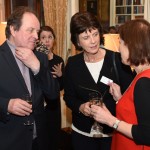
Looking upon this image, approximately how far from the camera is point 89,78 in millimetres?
2348

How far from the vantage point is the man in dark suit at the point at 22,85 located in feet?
6.32

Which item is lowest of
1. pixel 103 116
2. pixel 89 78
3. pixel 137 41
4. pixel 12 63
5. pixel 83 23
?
pixel 103 116

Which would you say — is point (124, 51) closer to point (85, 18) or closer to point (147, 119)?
point (147, 119)

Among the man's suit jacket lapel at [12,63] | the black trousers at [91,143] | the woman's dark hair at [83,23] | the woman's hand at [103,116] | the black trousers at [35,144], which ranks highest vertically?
the woman's dark hair at [83,23]

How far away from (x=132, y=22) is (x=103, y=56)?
790 mm

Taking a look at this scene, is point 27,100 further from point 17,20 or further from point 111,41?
point 111,41

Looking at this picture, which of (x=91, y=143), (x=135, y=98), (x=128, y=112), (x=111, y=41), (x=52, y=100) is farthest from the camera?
(x=111, y=41)

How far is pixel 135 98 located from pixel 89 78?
0.84 meters

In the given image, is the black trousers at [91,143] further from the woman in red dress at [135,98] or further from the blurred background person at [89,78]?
the woman in red dress at [135,98]

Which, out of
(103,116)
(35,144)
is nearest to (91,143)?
(35,144)

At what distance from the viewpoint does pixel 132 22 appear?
1.67 m

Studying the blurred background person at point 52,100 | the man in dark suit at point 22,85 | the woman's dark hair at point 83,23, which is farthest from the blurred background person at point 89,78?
the blurred background person at point 52,100

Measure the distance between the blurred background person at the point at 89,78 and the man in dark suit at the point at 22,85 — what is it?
322mm

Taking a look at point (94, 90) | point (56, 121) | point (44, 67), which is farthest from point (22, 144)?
point (56, 121)
